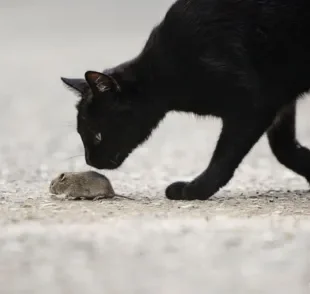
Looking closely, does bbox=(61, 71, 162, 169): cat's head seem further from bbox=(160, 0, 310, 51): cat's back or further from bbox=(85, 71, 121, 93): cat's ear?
bbox=(160, 0, 310, 51): cat's back

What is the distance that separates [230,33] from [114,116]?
0.47 metres

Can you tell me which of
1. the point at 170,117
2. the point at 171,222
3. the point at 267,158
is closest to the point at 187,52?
the point at 171,222

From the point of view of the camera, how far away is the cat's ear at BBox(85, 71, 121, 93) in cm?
283

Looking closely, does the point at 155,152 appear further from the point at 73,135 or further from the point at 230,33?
the point at 230,33

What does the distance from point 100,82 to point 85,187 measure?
343 mm

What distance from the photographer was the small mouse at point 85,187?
2.91 m

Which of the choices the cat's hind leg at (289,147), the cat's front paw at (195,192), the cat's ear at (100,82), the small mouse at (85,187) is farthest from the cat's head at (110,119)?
the cat's hind leg at (289,147)

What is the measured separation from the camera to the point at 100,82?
289 cm

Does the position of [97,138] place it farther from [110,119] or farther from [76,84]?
[76,84]

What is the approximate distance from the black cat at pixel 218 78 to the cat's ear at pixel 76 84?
11mm

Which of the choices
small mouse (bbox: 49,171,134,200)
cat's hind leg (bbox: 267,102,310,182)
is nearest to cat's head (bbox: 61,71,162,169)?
small mouse (bbox: 49,171,134,200)

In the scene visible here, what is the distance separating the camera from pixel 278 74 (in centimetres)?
288

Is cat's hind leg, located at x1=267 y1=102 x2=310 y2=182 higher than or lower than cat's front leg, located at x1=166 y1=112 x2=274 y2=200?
lower

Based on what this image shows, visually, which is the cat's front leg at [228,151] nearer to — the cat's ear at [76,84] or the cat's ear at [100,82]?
the cat's ear at [100,82]
